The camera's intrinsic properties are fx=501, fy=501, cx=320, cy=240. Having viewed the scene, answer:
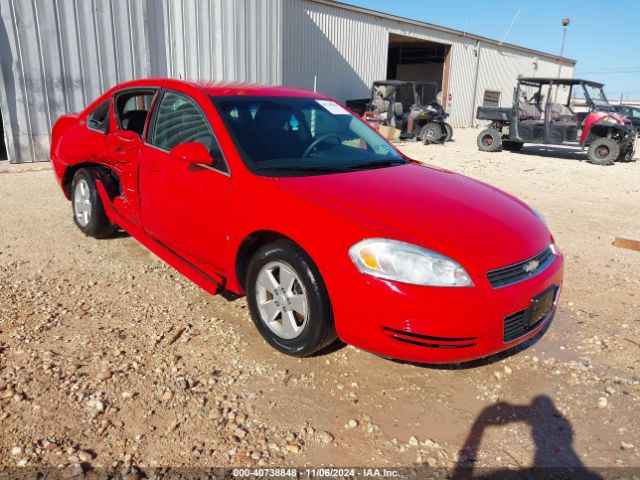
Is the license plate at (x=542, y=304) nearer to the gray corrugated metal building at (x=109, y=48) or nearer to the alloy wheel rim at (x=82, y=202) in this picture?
the alloy wheel rim at (x=82, y=202)

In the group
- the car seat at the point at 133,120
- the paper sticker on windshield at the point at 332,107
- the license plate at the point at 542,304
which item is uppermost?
the paper sticker on windshield at the point at 332,107

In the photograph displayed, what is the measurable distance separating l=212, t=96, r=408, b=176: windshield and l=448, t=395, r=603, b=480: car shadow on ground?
1.68 m

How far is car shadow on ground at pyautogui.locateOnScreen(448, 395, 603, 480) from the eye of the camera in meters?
2.19

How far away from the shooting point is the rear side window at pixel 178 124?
334cm

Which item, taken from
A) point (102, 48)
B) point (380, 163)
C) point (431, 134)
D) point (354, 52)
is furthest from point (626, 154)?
point (102, 48)

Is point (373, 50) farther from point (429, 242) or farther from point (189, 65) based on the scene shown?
point (429, 242)

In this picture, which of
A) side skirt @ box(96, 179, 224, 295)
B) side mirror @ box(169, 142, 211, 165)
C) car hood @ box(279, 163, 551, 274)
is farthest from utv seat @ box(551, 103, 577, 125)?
side mirror @ box(169, 142, 211, 165)

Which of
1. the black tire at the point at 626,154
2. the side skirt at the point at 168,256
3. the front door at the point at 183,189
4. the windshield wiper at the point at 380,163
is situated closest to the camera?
the front door at the point at 183,189

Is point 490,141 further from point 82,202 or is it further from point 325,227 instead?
point 325,227

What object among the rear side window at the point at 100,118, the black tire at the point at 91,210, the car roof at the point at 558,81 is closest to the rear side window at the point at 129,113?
the rear side window at the point at 100,118

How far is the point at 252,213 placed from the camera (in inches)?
112

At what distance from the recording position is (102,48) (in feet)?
32.3

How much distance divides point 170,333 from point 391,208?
164cm

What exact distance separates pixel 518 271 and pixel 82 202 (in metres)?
4.07
